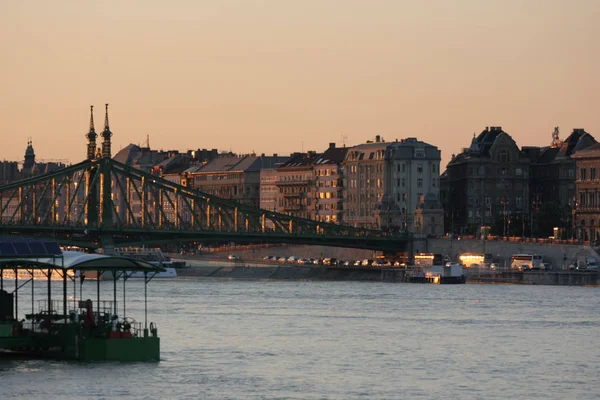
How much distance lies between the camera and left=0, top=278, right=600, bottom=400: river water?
62.4 m

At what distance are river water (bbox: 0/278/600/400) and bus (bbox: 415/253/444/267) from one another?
44416mm

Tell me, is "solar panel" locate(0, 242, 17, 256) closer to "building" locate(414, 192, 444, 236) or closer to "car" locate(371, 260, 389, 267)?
"car" locate(371, 260, 389, 267)

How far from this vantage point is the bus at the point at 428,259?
171 m

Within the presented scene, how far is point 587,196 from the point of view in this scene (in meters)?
185

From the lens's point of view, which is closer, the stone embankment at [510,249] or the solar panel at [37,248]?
the solar panel at [37,248]

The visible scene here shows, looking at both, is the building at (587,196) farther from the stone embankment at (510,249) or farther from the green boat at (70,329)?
the green boat at (70,329)

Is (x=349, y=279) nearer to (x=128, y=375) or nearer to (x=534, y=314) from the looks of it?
(x=534, y=314)

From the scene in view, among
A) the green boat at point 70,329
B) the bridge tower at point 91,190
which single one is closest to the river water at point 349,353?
the green boat at point 70,329

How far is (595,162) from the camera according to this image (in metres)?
184

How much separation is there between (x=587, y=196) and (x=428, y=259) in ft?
70.0

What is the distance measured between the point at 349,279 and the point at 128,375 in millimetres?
108322

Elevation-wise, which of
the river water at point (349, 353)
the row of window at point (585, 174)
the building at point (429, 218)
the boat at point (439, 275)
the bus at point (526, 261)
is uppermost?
the row of window at point (585, 174)

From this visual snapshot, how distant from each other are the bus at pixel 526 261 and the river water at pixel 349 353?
33655mm

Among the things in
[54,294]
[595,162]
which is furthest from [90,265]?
[595,162]
